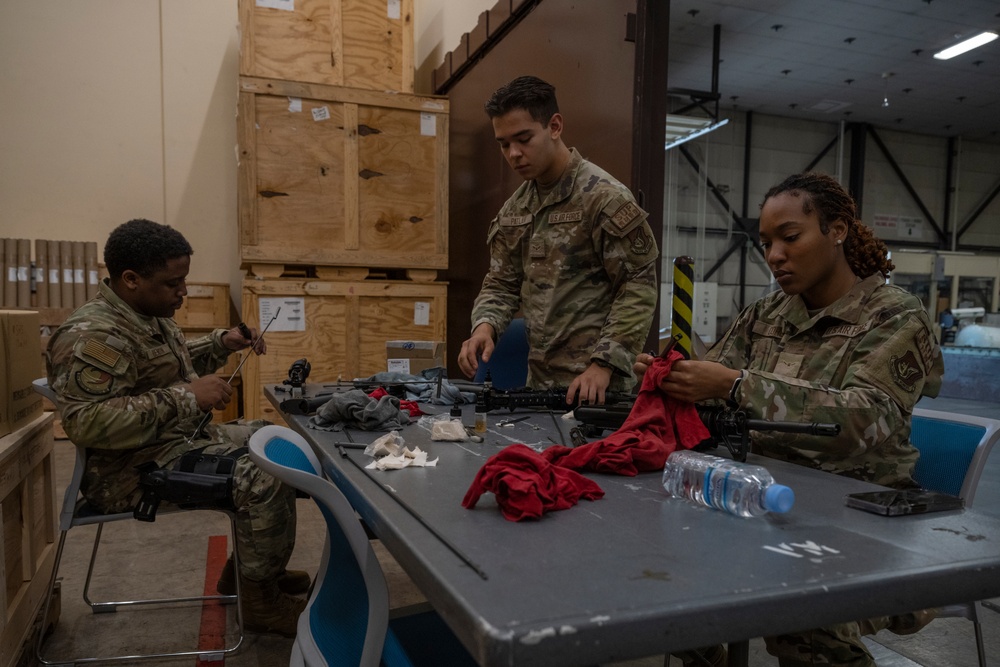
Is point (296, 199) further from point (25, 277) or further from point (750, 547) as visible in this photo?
point (750, 547)

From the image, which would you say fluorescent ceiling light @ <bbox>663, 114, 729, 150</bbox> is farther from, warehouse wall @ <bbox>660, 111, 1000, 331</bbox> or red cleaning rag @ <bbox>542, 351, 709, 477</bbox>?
red cleaning rag @ <bbox>542, 351, 709, 477</bbox>

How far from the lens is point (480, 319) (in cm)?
255

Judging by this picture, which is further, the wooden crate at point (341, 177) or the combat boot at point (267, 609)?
the wooden crate at point (341, 177)

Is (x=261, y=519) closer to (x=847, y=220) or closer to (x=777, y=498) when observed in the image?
(x=777, y=498)

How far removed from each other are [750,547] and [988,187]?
54.2 ft

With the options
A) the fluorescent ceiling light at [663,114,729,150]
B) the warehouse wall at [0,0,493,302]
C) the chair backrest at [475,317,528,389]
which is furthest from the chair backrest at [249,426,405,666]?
the fluorescent ceiling light at [663,114,729,150]

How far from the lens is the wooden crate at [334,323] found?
4.47 m

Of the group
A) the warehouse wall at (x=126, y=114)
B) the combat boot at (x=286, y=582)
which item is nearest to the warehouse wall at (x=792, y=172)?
the warehouse wall at (x=126, y=114)

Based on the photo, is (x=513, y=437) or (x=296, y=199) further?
(x=296, y=199)

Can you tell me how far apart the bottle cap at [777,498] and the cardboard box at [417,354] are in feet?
7.73

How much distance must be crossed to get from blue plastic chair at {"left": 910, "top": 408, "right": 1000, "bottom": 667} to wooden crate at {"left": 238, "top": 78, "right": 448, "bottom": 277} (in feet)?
12.1

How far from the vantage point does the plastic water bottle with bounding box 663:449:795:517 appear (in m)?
1.04

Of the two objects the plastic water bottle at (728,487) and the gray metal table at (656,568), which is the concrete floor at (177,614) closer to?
the plastic water bottle at (728,487)

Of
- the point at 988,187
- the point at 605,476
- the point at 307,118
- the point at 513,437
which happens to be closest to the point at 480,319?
the point at 513,437
